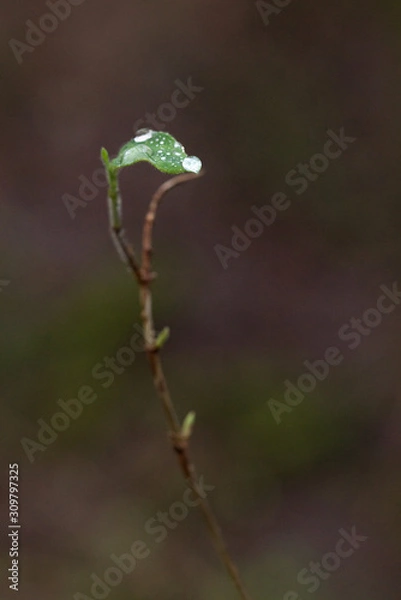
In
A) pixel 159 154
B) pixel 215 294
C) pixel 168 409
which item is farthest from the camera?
pixel 215 294

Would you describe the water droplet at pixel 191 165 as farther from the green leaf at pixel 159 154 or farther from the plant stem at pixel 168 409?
the plant stem at pixel 168 409

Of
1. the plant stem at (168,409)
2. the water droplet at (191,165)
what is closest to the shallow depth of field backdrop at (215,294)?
the water droplet at (191,165)

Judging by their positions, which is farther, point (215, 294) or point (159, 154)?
point (215, 294)

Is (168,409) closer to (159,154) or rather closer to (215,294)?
(159,154)

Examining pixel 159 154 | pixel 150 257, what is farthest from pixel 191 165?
pixel 150 257

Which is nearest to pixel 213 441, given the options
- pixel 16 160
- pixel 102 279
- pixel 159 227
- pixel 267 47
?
pixel 102 279

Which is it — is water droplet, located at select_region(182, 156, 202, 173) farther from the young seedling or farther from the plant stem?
the plant stem
